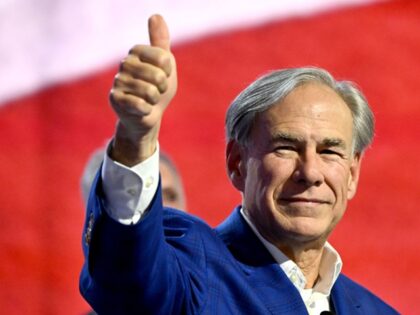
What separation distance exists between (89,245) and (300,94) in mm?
597

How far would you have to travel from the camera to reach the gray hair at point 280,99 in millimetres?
2357

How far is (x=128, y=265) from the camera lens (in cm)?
192

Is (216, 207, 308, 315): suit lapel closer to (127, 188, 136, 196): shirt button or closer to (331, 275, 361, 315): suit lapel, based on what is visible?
(331, 275, 361, 315): suit lapel

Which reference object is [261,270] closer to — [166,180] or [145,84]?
[145,84]

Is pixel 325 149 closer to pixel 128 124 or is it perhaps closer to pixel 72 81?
pixel 128 124

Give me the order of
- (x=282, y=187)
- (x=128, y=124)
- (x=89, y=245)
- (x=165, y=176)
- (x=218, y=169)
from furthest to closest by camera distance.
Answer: (x=218, y=169)
(x=165, y=176)
(x=282, y=187)
(x=89, y=245)
(x=128, y=124)

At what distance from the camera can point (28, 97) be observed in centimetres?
355

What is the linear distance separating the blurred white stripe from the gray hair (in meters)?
1.19

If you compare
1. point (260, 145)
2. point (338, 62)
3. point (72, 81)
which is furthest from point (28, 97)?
point (260, 145)

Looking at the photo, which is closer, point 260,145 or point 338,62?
point 260,145

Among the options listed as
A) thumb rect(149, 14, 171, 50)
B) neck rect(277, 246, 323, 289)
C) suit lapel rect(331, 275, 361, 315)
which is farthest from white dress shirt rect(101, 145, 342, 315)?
suit lapel rect(331, 275, 361, 315)

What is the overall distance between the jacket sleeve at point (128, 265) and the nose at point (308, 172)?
0.38 meters

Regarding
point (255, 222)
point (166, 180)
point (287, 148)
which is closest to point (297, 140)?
point (287, 148)

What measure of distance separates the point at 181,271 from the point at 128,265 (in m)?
0.15
